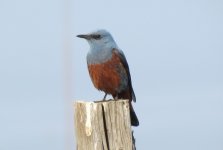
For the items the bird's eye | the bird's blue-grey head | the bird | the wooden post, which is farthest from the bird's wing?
the wooden post

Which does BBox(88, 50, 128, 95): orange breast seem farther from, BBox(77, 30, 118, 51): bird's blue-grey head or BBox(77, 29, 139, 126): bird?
BBox(77, 30, 118, 51): bird's blue-grey head

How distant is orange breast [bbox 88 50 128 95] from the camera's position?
8219 millimetres

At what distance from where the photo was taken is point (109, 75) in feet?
27.1

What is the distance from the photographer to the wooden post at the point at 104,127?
13.5 feet

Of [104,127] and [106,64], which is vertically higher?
[106,64]

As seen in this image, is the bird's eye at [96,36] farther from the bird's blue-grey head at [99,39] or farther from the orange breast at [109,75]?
the orange breast at [109,75]

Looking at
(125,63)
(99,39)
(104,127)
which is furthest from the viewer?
(125,63)

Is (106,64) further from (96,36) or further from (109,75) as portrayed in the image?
(96,36)

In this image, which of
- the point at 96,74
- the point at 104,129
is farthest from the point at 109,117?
the point at 96,74

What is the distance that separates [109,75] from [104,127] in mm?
4167

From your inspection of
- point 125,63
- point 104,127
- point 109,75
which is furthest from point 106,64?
point 104,127

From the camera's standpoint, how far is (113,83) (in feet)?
27.3

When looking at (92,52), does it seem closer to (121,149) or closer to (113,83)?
(113,83)

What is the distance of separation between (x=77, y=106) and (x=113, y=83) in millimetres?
3947
